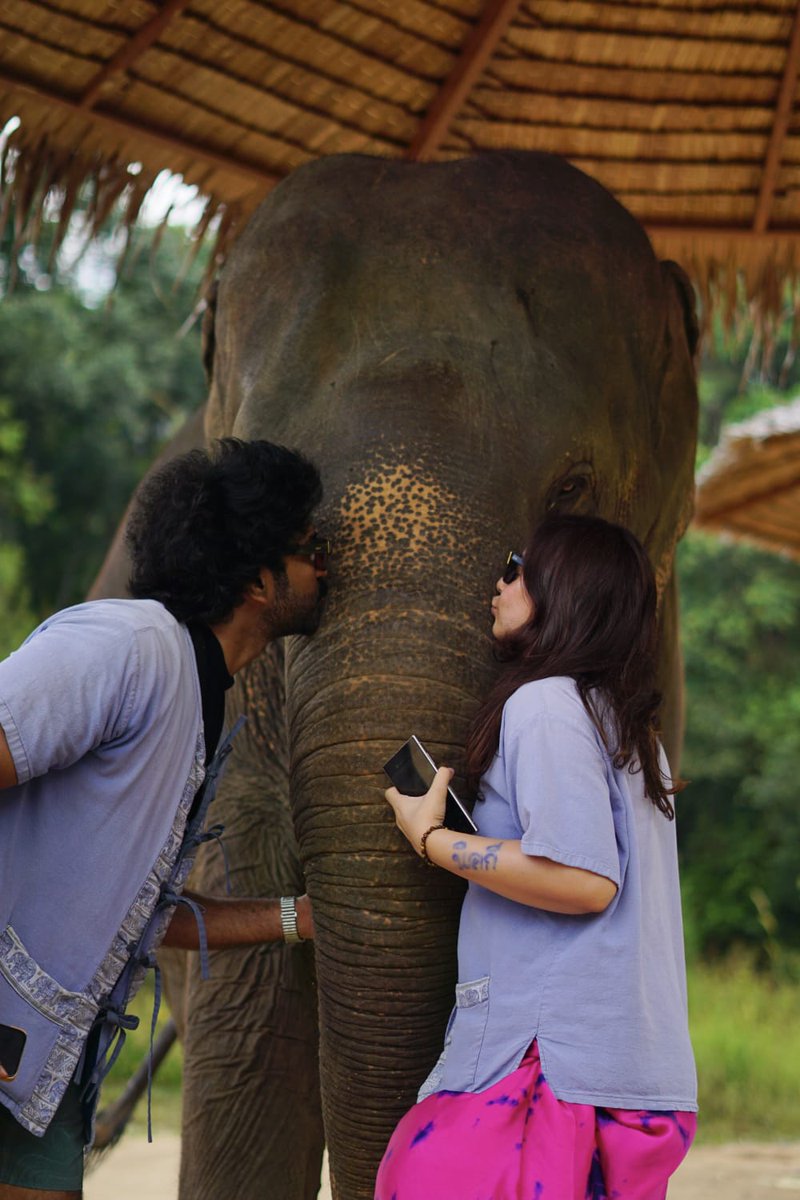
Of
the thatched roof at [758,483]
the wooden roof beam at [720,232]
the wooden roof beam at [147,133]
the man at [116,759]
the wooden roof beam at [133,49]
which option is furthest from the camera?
the thatched roof at [758,483]

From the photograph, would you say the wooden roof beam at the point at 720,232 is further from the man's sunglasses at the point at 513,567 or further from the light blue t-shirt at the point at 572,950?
the light blue t-shirt at the point at 572,950

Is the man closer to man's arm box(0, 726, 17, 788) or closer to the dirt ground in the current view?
man's arm box(0, 726, 17, 788)

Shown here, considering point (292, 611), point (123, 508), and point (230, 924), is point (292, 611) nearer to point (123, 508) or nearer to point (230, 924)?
point (230, 924)

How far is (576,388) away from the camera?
2887mm

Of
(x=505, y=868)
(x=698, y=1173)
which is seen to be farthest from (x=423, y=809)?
(x=698, y=1173)

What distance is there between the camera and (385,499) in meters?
2.47

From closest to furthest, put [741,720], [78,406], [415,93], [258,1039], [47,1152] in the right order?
[47,1152] < [258,1039] < [415,93] < [741,720] < [78,406]

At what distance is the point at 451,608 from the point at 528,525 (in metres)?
0.33

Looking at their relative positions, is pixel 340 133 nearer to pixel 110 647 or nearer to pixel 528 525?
pixel 528 525

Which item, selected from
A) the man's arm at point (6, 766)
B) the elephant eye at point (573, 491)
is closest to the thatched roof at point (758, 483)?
the elephant eye at point (573, 491)

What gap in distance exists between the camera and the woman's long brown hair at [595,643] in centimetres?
211

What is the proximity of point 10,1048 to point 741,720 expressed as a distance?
12.6m

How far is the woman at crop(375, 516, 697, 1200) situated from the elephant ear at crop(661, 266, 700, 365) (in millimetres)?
1513

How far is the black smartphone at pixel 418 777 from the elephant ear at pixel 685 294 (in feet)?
5.57
